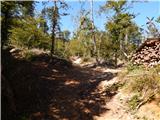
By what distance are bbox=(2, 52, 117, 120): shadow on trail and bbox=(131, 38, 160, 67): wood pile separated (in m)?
2.07

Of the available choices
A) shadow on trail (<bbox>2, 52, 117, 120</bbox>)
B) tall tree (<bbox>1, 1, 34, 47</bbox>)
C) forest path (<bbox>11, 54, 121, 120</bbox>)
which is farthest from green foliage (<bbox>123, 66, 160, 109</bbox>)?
tall tree (<bbox>1, 1, 34, 47</bbox>)

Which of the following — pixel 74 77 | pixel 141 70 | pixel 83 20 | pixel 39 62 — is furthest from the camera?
pixel 83 20

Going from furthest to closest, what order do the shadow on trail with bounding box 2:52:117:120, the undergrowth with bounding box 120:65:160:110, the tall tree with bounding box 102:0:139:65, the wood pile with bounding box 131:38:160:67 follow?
1. the tall tree with bounding box 102:0:139:65
2. the wood pile with bounding box 131:38:160:67
3. the undergrowth with bounding box 120:65:160:110
4. the shadow on trail with bounding box 2:52:117:120

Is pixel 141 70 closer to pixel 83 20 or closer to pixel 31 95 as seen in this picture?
pixel 31 95

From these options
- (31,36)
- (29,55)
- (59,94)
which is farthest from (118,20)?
(59,94)

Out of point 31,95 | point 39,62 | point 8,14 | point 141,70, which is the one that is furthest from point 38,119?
point 8,14

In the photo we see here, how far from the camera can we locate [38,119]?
12.5 m

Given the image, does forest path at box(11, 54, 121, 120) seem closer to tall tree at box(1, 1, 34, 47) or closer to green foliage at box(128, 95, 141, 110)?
green foliage at box(128, 95, 141, 110)

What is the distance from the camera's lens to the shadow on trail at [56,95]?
42.4 feet

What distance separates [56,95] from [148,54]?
5122mm

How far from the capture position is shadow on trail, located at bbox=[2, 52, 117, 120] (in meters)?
12.9

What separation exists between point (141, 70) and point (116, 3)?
24.5 metres

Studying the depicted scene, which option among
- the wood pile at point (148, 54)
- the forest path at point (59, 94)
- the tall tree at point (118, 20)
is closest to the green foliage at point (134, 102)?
the forest path at point (59, 94)

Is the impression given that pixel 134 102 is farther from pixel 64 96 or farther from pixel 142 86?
pixel 64 96
